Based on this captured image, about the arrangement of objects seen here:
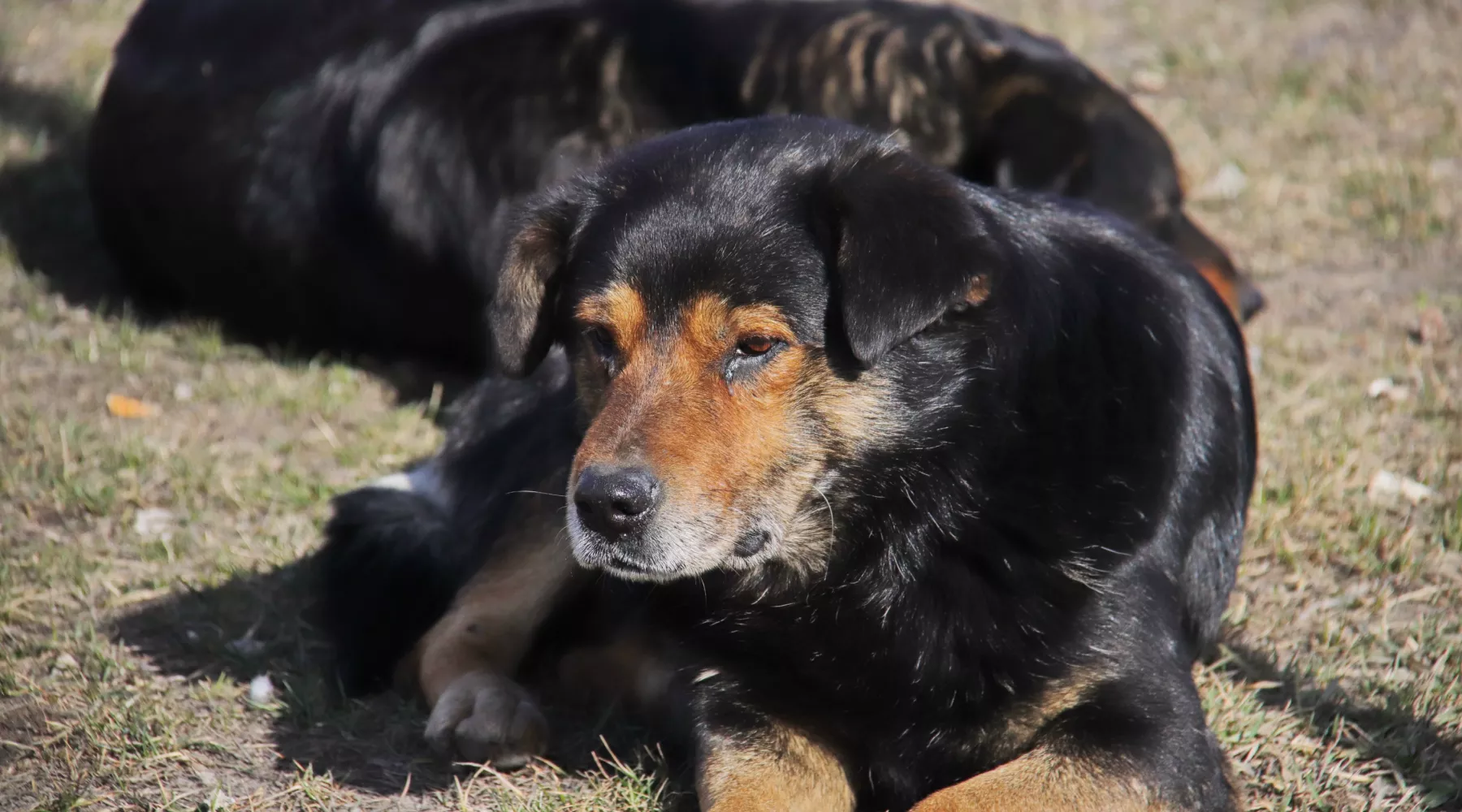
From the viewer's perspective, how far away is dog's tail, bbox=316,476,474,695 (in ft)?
13.4

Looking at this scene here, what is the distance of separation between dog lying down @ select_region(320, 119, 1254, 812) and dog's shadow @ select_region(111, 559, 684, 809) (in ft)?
0.53

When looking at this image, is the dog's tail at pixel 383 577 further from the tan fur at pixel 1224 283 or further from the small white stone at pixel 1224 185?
the small white stone at pixel 1224 185

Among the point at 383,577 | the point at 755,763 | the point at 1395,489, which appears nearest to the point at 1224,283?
the point at 1395,489

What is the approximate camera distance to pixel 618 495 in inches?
119

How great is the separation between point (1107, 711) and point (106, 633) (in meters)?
2.97

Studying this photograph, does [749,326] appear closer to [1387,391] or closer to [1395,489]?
[1395,489]

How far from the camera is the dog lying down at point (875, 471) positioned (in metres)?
3.11

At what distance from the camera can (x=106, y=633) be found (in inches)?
170

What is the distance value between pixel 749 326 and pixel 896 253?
371 mm

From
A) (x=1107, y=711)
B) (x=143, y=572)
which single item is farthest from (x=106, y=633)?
(x=1107, y=711)

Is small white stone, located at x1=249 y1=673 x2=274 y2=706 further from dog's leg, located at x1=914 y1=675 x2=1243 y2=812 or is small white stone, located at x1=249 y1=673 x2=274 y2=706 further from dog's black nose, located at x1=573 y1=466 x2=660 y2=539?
dog's leg, located at x1=914 y1=675 x2=1243 y2=812

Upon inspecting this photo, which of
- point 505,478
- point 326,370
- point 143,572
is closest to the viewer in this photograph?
point 505,478

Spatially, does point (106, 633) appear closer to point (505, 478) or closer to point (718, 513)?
point (505, 478)

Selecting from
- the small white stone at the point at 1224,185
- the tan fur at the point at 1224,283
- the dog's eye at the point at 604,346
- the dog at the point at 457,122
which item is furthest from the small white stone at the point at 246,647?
the small white stone at the point at 1224,185
